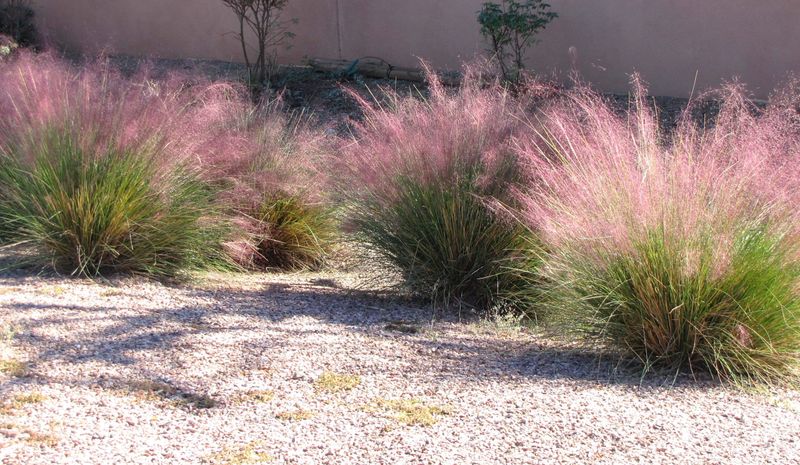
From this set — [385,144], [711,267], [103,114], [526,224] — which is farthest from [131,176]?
[711,267]

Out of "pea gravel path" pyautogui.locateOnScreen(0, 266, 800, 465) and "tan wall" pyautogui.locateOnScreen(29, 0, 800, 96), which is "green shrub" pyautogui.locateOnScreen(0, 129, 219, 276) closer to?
"pea gravel path" pyautogui.locateOnScreen(0, 266, 800, 465)

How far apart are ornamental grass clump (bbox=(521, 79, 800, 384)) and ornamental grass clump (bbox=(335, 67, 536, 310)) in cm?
104

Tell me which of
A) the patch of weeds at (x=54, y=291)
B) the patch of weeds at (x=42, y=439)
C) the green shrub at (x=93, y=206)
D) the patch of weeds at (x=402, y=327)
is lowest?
the patch of weeds at (x=402, y=327)

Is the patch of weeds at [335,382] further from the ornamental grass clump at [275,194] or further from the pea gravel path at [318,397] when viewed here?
the ornamental grass clump at [275,194]

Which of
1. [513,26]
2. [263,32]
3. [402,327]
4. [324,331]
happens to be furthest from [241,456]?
[263,32]

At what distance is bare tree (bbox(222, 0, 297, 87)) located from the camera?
1415 cm

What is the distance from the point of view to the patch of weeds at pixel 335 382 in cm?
426

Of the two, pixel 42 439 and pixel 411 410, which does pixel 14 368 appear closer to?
pixel 42 439

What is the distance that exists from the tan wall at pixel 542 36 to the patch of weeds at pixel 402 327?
626 centimetres

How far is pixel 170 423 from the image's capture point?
149 inches

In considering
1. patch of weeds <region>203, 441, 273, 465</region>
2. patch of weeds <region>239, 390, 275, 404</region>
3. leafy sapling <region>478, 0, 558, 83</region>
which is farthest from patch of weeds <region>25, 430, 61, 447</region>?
leafy sapling <region>478, 0, 558, 83</region>

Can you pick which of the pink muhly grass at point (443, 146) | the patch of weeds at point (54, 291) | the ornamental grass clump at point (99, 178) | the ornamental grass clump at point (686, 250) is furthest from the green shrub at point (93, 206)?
the ornamental grass clump at point (686, 250)

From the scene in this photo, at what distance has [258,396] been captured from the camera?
162 inches

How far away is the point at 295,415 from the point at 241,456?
457 mm
